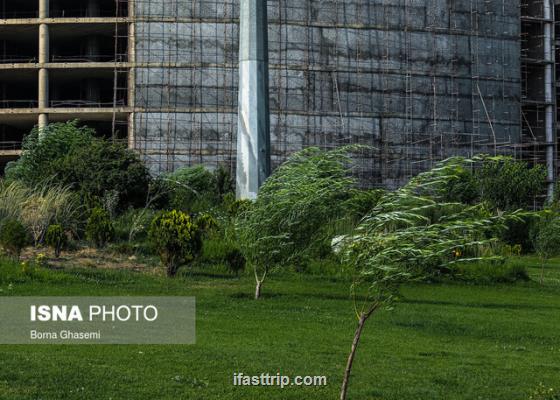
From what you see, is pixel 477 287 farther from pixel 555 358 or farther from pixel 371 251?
pixel 371 251

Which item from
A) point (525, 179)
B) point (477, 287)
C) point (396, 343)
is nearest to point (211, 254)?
point (477, 287)

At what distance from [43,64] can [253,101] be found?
21.6m

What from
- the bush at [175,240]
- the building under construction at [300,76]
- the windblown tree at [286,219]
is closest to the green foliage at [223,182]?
the building under construction at [300,76]

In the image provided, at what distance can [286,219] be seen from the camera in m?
18.7

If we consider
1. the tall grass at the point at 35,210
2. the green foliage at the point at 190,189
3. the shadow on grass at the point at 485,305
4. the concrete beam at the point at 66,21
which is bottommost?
the shadow on grass at the point at 485,305

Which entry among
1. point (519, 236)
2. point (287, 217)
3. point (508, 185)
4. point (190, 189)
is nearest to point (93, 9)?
point (190, 189)

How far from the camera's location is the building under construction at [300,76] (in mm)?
48531

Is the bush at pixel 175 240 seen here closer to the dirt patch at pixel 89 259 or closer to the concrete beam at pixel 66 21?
the dirt patch at pixel 89 259

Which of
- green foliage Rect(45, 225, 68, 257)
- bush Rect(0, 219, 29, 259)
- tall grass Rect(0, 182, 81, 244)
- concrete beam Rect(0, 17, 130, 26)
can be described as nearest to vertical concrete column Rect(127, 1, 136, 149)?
concrete beam Rect(0, 17, 130, 26)

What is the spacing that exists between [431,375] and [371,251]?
3015mm

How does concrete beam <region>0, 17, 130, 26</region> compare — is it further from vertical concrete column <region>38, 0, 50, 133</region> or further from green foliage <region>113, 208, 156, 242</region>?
green foliage <region>113, 208, 156, 242</region>

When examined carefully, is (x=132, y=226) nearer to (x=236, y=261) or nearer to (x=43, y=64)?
(x=236, y=261)

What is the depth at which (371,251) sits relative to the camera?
9.33 metres

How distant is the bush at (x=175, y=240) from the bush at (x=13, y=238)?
10.2 ft
